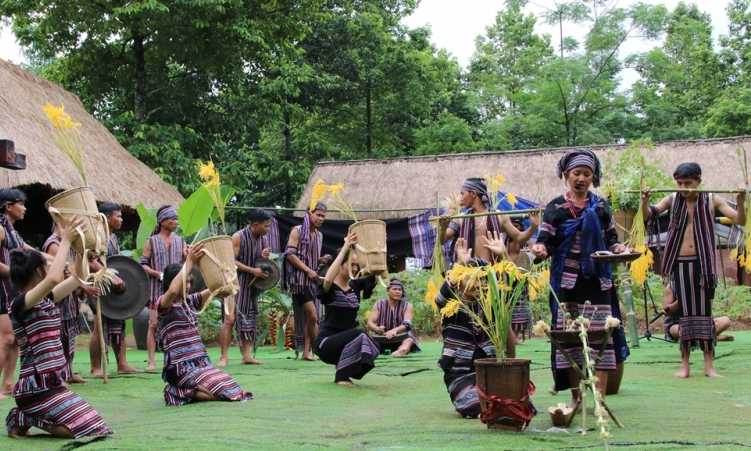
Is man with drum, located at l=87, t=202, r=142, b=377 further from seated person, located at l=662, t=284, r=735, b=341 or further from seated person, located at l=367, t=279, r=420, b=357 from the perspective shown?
seated person, located at l=662, t=284, r=735, b=341

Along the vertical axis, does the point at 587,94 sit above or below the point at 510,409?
above

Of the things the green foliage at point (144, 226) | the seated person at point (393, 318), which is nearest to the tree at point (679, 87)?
the seated person at point (393, 318)

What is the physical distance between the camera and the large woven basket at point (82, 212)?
5.03m

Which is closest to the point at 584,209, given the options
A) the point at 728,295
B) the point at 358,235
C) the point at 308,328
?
the point at 358,235

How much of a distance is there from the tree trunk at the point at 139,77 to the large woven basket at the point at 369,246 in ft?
34.7

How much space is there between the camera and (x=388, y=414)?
5211mm

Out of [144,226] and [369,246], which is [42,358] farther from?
[144,226]

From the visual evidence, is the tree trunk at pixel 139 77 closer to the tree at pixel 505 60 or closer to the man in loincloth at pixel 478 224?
the man in loincloth at pixel 478 224

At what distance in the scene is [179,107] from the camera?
16578 millimetres

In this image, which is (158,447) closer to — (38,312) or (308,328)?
(38,312)

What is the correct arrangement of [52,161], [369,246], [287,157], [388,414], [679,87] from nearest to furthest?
[388,414] → [369,246] → [52,161] → [287,157] → [679,87]

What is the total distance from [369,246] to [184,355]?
64.4 inches

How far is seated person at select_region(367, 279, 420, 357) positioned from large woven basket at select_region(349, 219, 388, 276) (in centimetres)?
305

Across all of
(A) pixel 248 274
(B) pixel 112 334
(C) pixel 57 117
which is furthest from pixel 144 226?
(C) pixel 57 117
